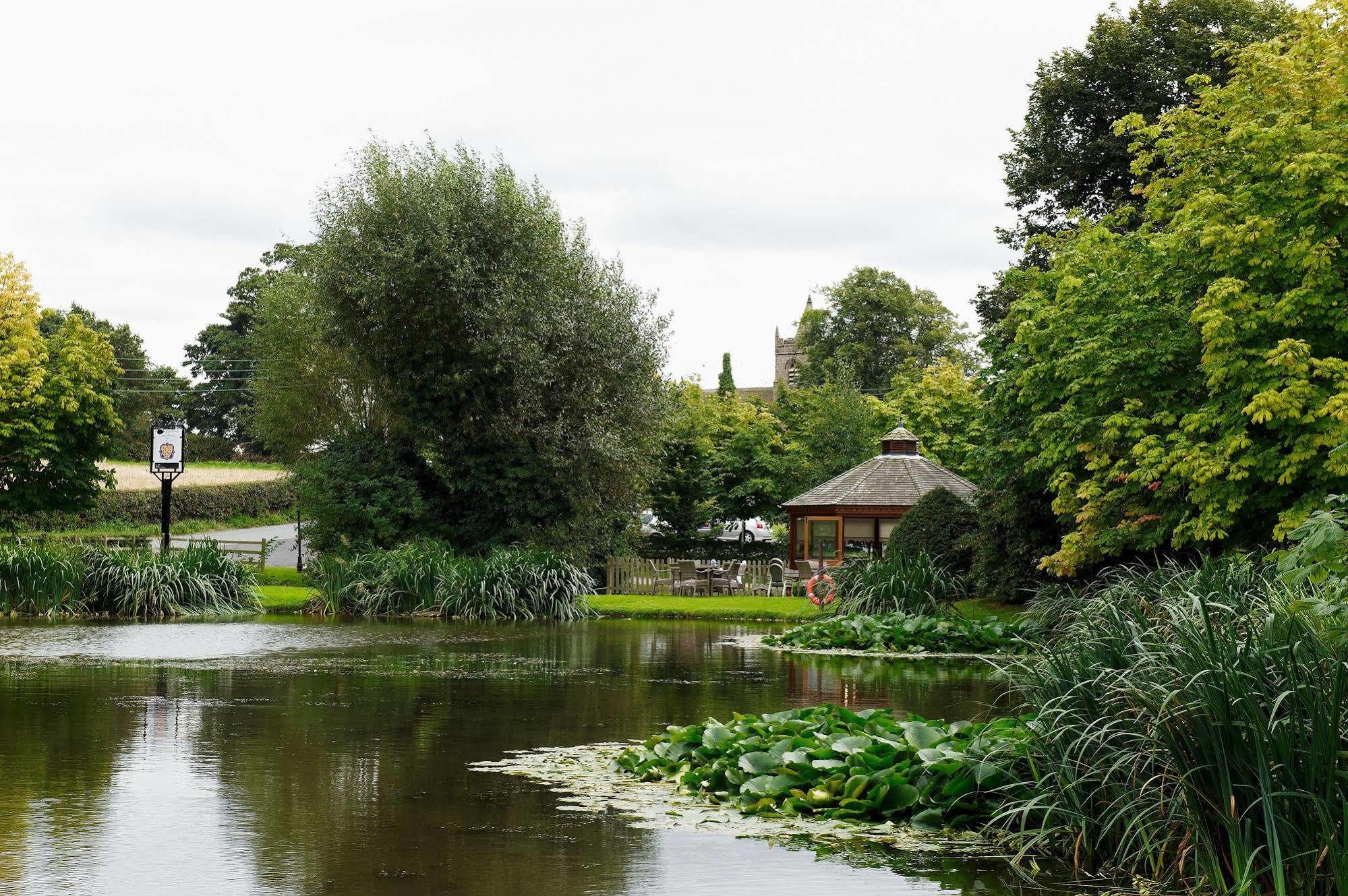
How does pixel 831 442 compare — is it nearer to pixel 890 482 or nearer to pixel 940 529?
pixel 890 482

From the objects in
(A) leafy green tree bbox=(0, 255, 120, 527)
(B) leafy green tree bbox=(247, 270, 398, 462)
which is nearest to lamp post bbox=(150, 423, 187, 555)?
(A) leafy green tree bbox=(0, 255, 120, 527)

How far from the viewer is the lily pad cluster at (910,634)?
17.5 m

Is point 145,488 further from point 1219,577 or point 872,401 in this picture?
point 1219,577

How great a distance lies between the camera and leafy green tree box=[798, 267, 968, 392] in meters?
68.9

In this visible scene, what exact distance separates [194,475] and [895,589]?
4789cm

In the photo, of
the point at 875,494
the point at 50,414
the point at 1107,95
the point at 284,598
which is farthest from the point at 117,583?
the point at 1107,95

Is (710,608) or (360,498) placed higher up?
(360,498)

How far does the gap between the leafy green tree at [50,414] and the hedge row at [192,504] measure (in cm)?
618

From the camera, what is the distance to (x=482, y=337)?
2988 cm

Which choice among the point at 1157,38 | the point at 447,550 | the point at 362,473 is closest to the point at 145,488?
the point at 362,473

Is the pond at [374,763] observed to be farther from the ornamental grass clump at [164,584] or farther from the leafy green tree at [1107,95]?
the leafy green tree at [1107,95]

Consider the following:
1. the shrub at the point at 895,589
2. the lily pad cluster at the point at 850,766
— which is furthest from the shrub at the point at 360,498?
the lily pad cluster at the point at 850,766

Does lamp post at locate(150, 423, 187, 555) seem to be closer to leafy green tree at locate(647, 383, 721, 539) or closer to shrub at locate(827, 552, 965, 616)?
leafy green tree at locate(647, 383, 721, 539)

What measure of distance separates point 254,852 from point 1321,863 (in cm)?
467
